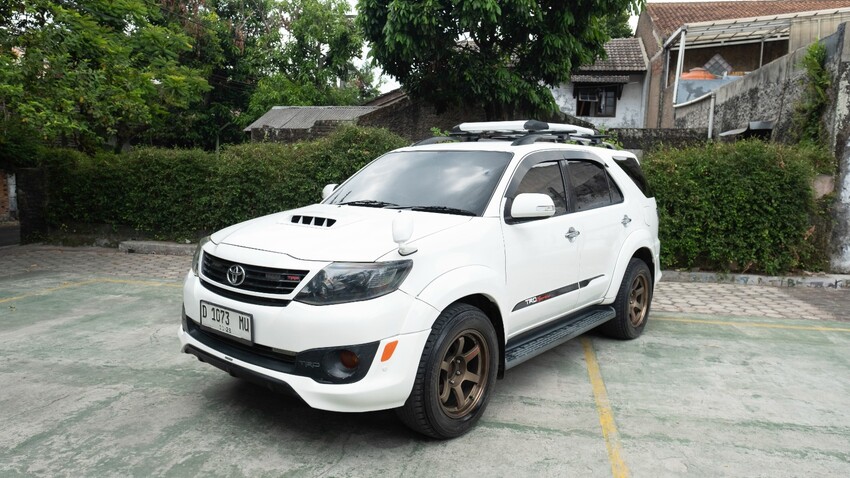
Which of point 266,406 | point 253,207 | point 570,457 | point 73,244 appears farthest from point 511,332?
point 73,244

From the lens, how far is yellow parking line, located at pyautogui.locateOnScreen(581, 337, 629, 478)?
308 cm

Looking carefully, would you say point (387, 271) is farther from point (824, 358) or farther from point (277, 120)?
point (277, 120)

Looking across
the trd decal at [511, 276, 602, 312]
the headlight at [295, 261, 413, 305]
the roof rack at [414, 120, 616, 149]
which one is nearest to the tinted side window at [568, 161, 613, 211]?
the roof rack at [414, 120, 616, 149]

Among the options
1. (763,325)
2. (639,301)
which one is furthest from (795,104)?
(639,301)

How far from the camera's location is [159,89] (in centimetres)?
1109

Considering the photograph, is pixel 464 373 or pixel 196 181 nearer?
pixel 464 373

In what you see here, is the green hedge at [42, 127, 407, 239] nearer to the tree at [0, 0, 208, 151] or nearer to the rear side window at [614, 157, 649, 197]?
the tree at [0, 0, 208, 151]

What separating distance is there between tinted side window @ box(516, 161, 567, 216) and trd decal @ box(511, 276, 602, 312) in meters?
0.56

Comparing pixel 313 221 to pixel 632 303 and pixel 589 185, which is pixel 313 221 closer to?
pixel 589 185

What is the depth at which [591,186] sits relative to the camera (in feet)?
15.9

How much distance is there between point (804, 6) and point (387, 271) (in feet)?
81.2

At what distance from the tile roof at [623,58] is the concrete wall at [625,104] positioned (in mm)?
607

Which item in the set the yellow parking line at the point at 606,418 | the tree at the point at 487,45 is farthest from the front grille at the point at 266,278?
the tree at the point at 487,45

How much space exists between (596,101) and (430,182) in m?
21.2
